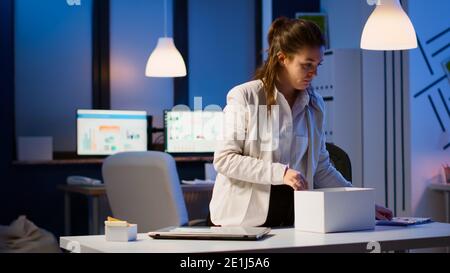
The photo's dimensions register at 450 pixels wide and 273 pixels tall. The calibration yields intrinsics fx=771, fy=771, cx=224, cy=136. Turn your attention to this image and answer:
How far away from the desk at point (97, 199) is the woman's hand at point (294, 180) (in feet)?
9.31

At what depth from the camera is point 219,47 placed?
22.5 ft

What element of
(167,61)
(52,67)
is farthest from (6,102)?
Answer: (167,61)

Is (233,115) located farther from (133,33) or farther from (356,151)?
(133,33)

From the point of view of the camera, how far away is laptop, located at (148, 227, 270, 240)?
2223mm

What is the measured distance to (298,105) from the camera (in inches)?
108

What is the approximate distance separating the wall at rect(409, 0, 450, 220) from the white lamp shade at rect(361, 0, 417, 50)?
48.2 inches

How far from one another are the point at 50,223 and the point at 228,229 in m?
4.07

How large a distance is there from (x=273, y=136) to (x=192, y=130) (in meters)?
3.53

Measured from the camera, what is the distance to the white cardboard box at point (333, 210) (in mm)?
2377

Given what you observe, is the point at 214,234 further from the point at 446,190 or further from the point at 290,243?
the point at 446,190

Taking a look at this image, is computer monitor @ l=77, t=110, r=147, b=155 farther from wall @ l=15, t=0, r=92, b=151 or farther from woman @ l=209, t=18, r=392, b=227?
woman @ l=209, t=18, r=392, b=227

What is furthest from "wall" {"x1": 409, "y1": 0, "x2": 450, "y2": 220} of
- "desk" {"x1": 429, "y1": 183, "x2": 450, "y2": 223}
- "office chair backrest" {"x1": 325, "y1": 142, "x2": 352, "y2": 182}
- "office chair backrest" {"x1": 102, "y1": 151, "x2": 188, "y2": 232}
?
"office chair backrest" {"x1": 325, "y1": 142, "x2": 352, "y2": 182}

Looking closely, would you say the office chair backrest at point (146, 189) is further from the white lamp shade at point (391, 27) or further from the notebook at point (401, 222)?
the notebook at point (401, 222)

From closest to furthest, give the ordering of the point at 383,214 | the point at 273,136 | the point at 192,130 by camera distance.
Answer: the point at 273,136, the point at 383,214, the point at 192,130
